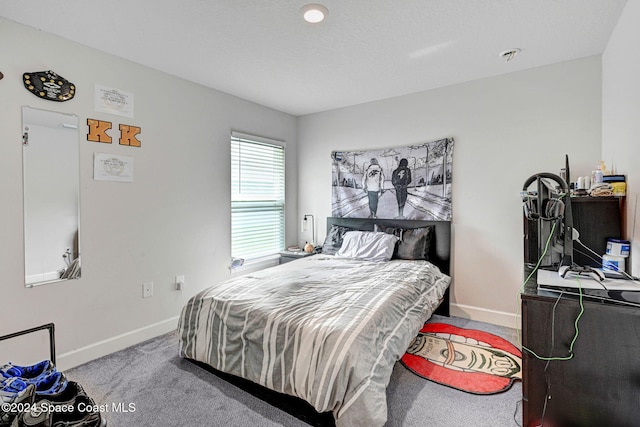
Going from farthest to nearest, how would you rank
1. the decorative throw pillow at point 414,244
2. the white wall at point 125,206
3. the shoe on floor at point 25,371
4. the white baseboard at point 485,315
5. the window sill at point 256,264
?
the window sill at point 256,264 → the decorative throw pillow at point 414,244 → the white baseboard at point 485,315 → the white wall at point 125,206 → the shoe on floor at point 25,371

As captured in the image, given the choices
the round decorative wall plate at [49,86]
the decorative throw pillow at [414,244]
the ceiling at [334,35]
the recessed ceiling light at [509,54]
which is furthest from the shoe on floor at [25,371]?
the recessed ceiling light at [509,54]

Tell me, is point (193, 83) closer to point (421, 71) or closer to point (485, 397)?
point (421, 71)

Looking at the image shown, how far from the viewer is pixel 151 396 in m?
2.05

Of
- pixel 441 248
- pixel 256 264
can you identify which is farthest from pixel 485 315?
pixel 256 264

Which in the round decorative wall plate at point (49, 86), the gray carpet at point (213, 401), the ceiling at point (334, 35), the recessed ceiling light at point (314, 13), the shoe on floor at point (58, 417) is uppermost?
the ceiling at point (334, 35)

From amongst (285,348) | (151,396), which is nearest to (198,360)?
(151,396)

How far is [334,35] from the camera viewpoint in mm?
Result: 2309

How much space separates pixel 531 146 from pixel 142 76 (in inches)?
140

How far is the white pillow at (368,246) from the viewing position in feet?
11.1

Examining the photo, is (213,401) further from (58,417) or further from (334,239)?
(334,239)

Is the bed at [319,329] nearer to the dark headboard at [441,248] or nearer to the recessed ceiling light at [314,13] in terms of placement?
the dark headboard at [441,248]

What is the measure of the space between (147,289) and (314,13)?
263cm

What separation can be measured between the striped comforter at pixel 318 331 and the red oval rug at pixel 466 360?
332mm

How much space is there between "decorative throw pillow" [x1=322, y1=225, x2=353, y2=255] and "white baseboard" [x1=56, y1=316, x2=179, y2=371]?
1769 millimetres
